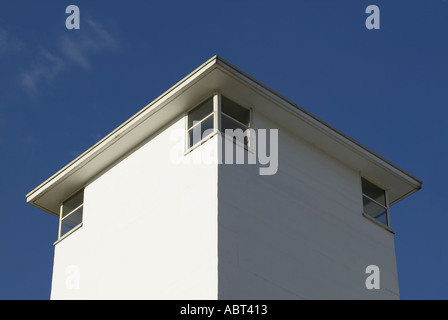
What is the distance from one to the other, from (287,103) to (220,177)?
4123mm

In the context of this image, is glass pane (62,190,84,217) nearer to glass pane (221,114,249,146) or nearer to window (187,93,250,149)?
window (187,93,250,149)

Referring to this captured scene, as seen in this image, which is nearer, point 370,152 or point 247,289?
point 247,289

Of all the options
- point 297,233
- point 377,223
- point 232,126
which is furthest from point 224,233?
point 377,223

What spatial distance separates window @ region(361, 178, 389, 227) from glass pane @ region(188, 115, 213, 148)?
7.00 m

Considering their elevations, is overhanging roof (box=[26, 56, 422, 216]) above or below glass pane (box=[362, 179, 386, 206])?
above

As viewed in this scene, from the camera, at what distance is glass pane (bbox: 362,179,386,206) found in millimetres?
37688

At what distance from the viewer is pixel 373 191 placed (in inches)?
1492

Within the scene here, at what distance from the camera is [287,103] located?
34.5 m

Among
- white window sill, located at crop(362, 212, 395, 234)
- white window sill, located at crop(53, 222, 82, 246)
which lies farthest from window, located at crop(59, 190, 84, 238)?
white window sill, located at crop(362, 212, 395, 234)

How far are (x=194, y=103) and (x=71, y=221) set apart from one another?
7028 mm

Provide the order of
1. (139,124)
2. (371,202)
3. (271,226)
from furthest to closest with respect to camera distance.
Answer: (371,202)
(139,124)
(271,226)

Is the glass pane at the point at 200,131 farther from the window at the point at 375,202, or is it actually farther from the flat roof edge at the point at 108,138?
the window at the point at 375,202
